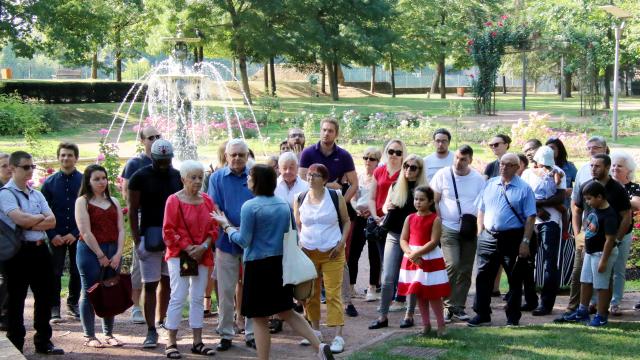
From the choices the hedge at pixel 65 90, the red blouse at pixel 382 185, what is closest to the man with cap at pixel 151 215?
the red blouse at pixel 382 185

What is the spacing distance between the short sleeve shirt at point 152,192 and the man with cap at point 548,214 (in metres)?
3.51

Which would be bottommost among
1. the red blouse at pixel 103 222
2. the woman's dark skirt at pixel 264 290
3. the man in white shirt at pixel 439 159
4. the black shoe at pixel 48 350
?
the black shoe at pixel 48 350

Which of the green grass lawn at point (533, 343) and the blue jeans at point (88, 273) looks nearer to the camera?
the green grass lawn at point (533, 343)

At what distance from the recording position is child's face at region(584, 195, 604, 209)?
758 centimetres

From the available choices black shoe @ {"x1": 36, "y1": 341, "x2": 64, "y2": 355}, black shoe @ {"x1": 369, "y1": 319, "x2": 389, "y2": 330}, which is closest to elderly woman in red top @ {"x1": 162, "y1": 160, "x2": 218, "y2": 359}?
black shoe @ {"x1": 36, "y1": 341, "x2": 64, "y2": 355}

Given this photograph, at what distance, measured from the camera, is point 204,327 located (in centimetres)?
800

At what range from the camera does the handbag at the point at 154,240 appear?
7152 millimetres

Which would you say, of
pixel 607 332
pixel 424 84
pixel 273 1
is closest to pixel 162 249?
pixel 607 332

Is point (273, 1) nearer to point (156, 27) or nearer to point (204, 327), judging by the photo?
point (156, 27)

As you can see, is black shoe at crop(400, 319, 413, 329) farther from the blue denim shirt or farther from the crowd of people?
the blue denim shirt

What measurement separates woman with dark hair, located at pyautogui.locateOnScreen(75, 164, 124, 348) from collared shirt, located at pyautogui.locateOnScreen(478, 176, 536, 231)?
10.9 feet

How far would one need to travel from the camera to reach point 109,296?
689 centimetres

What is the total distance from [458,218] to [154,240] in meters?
2.86

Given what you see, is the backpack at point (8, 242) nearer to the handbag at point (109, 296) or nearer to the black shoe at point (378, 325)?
the handbag at point (109, 296)
